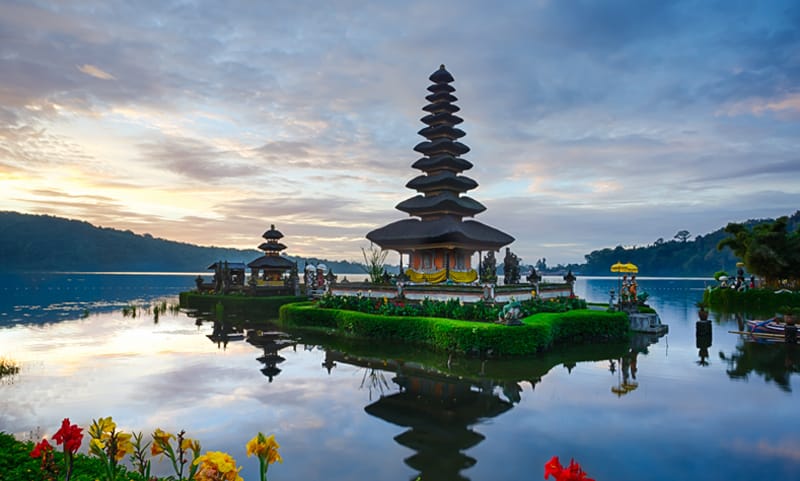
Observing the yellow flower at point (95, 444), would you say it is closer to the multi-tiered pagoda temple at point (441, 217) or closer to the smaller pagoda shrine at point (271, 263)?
the multi-tiered pagoda temple at point (441, 217)

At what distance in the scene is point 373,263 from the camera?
31.8 m

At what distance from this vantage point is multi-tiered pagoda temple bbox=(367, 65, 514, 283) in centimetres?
3172

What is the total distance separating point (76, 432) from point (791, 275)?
1934 inches

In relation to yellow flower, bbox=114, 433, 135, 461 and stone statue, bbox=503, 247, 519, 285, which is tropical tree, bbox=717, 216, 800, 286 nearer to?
stone statue, bbox=503, 247, 519, 285

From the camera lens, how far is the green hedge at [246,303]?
3488cm

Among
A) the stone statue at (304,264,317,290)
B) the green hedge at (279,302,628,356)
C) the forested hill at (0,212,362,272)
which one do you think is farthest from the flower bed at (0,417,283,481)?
the forested hill at (0,212,362,272)

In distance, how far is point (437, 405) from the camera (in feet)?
36.8

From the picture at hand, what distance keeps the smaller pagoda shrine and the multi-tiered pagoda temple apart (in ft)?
45.9

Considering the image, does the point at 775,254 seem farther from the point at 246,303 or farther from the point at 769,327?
the point at 246,303

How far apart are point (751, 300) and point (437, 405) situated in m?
38.0

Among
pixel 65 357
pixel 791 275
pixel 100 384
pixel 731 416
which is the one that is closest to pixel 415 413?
pixel 731 416

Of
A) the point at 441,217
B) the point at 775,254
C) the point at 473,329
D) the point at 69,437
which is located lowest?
the point at 473,329

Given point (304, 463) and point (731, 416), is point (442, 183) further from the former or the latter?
point (304, 463)

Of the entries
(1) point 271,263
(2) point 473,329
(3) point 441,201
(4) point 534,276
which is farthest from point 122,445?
(1) point 271,263
